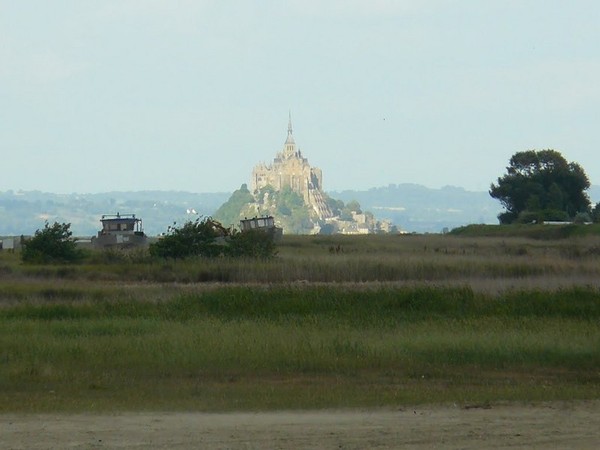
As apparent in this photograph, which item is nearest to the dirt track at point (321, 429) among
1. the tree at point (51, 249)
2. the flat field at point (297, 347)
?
the flat field at point (297, 347)

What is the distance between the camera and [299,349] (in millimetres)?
17375

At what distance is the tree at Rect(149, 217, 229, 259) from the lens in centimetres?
4125

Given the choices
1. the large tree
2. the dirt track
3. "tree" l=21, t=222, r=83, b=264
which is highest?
the large tree

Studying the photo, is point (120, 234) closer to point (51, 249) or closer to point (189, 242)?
point (51, 249)

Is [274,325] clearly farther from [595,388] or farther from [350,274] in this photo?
[350,274]

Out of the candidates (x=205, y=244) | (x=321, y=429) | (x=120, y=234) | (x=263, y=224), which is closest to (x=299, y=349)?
(x=321, y=429)

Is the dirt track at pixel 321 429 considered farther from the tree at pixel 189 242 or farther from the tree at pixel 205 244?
the tree at pixel 189 242

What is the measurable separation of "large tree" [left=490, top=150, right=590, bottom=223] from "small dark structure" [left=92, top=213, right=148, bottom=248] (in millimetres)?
33789

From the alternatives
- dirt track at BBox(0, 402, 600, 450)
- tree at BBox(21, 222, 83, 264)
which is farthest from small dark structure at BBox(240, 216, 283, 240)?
dirt track at BBox(0, 402, 600, 450)

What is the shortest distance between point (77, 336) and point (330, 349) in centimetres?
514

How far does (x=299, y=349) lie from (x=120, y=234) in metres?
39.8

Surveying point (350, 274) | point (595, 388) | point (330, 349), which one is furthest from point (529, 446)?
point (350, 274)

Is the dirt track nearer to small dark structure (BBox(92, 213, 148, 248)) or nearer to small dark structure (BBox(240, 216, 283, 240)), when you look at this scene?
small dark structure (BBox(240, 216, 283, 240))

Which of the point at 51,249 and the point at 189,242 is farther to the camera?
the point at 51,249
